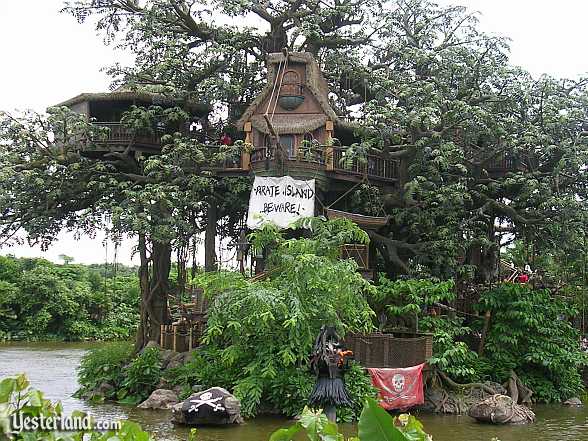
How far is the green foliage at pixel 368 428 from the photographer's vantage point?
6.77 feet

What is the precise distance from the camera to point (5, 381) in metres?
2.17

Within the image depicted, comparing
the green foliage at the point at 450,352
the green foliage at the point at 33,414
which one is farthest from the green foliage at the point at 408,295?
the green foliage at the point at 33,414

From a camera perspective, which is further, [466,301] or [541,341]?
[466,301]

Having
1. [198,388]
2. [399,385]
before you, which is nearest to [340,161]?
[399,385]

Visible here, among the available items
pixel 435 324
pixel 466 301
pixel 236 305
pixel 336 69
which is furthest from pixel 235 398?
pixel 336 69

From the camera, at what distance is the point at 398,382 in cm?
1305

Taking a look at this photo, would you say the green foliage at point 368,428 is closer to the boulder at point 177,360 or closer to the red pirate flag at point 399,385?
the red pirate flag at point 399,385

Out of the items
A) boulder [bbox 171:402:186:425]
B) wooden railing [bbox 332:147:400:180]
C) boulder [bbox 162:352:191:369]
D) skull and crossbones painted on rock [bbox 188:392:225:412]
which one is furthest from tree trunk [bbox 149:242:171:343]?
skull and crossbones painted on rock [bbox 188:392:225:412]

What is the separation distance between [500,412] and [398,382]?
166 cm

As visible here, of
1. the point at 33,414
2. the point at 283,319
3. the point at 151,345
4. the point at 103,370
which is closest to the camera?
the point at 33,414

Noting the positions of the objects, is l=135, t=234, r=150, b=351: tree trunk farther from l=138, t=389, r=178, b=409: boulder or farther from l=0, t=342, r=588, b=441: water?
l=138, t=389, r=178, b=409: boulder

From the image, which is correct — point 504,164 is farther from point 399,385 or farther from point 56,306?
point 56,306

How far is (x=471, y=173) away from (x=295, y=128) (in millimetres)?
3819

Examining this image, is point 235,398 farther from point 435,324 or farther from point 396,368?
point 435,324
